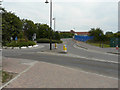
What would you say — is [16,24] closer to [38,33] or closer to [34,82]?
[34,82]

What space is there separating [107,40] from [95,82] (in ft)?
114

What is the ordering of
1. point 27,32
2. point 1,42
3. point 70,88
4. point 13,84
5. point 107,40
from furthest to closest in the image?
point 27,32
point 107,40
point 1,42
point 13,84
point 70,88

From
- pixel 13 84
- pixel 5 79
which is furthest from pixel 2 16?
pixel 13 84

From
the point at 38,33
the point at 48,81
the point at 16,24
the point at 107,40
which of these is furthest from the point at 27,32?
the point at 48,81

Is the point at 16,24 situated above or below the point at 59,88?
above

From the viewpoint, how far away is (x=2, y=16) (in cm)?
→ 725

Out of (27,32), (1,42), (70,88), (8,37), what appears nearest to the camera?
(70,88)

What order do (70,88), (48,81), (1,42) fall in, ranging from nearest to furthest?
1. (70,88)
2. (48,81)
3. (1,42)

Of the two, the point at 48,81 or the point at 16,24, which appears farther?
the point at 16,24

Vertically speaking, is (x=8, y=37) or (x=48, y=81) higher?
(x=8, y=37)

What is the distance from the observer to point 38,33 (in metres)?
51.7

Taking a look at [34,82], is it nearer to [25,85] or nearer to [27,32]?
[25,85]

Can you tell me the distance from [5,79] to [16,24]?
11.2ft

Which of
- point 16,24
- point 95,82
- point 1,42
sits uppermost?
point 16,24
